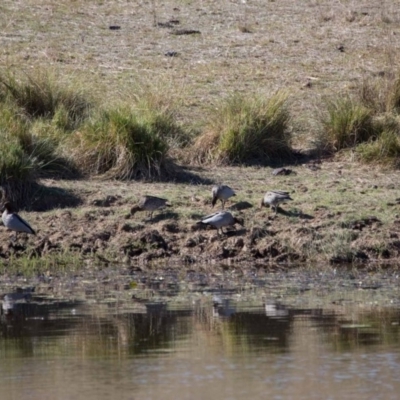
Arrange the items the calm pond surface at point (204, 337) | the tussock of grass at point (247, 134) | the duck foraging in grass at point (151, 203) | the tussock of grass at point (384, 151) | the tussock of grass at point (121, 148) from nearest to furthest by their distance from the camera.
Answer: the calm pond surface at point (204, 337), the duck foraging in grass at point (151, 203), the tussock of grass at point (121, 148), the tussock of grass at point (384, 151), the tussock of grass at point (247, 134)

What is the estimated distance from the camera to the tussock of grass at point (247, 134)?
1504 cm

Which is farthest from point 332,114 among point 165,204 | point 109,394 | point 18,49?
point 109,394

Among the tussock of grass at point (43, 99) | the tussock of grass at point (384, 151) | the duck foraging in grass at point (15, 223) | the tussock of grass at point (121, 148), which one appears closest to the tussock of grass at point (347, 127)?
the tussock of grass at point (384, 151)

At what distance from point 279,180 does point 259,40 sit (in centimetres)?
722

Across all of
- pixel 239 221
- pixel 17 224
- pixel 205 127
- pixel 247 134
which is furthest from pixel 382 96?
pixel 17 224

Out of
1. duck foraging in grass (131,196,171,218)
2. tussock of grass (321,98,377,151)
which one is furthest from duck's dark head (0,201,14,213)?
tussock of grass (321,98,377,151)

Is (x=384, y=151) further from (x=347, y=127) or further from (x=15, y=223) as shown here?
(x=15, y=223)

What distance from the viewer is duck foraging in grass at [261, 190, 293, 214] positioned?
41.6 ft

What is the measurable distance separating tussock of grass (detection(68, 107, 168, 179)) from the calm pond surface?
2.97 metres

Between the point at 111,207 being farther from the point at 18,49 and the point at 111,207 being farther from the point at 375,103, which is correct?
the point at 18,49

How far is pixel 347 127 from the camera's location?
1530 centimetres

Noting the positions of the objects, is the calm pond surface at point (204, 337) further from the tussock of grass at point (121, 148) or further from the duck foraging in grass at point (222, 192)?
the tussock of grass at point (121, 148)

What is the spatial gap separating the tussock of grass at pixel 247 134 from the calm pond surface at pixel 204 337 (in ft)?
12.6

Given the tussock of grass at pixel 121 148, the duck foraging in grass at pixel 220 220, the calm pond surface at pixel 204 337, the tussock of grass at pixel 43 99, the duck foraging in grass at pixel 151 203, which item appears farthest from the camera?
the tussock of grass at pixel 43 99
